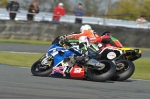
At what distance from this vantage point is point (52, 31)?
2425 centimetres

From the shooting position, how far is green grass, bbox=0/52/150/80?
14.8m

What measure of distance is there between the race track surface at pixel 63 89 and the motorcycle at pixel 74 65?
0.19 m

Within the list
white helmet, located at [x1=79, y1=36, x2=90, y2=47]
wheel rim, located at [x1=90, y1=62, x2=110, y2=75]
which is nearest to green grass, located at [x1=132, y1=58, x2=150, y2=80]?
white helmet, located at [x1=79, y1=36, x2=90, y2=47]

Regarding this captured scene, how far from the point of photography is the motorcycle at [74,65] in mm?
10930

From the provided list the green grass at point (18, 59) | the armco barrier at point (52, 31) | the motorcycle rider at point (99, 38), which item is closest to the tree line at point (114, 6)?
the armco barrier at point (52, 31)

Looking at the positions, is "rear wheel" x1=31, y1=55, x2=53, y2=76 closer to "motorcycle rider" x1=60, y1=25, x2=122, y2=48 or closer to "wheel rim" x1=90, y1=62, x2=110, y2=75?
"motorcycle rider" x1=60, y1=25, x2=122, y2=48

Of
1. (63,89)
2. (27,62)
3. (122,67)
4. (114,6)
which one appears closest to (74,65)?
(122,67)

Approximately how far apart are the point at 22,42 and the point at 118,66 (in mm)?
12000

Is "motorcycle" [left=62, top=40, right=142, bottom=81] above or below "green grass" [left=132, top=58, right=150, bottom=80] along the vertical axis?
above

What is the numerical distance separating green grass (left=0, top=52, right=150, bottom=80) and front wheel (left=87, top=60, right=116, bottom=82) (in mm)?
2677

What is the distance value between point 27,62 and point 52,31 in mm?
8004

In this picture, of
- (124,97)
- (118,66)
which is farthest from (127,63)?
(124,97)

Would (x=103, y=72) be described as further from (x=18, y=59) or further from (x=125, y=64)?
(x=18, y=59)

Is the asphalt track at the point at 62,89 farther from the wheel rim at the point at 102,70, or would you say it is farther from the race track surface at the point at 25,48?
the race track surface at the point at 25,48
